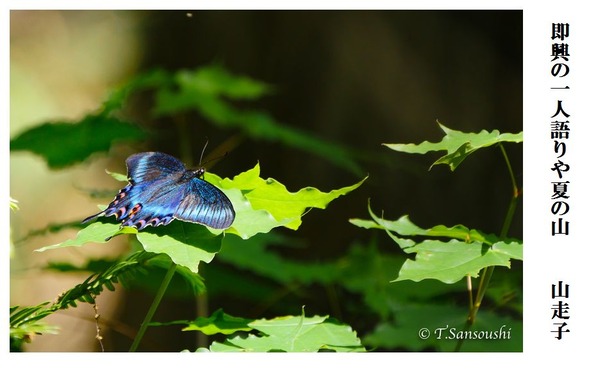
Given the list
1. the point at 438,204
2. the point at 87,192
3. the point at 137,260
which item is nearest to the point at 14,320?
the point at 137,260

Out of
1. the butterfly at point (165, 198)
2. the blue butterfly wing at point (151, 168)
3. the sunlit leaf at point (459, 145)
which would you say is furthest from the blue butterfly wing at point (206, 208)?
the sunlit leaf at point (459, 145)

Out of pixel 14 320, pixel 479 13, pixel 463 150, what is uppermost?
pixel 479 13

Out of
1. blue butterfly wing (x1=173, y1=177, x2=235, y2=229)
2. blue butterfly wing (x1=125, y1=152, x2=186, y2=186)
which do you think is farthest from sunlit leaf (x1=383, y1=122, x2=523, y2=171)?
blue butterfly wing (x1=125, y1=152, x2=186, y2=186)

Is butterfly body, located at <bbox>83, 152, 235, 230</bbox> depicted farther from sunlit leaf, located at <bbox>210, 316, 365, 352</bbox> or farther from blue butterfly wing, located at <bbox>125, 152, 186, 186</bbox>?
sunlit leaf, located at <bbox>210, 316, 365, 352</bbox>

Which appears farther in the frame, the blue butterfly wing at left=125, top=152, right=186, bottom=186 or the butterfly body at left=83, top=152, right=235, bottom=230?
the blue butterfly wing at left=125, top=152, right=186, bottom=186

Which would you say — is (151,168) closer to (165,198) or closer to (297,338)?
(165,198)

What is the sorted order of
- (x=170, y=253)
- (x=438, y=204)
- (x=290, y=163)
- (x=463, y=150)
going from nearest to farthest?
1. (x=170, y=253)
2. (x=463, y=150)
3. (x=438, y=204)
4. (x=290, y=163)

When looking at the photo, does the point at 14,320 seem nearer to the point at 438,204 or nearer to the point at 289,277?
the point at 289,277

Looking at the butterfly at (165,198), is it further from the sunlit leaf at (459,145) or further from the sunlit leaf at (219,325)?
the sunlit leaf at (459,145)
